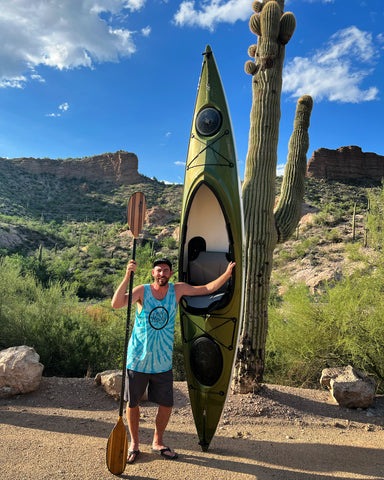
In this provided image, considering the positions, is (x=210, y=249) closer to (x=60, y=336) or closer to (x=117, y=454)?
(x=117, y=454)

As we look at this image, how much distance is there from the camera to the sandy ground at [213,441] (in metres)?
2.97

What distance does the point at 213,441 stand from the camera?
12.3ft

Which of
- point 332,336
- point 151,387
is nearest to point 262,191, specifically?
point 332,336

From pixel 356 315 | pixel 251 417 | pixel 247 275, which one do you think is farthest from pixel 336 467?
pixel 356 315

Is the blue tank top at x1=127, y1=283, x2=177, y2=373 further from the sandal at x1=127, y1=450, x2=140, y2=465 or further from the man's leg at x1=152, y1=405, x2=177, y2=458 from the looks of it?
the sandal at x1=127, y1=450, x2=140, y2=465

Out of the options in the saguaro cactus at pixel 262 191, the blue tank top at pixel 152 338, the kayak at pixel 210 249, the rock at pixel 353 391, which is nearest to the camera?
the blue tank top at pixel 152 338

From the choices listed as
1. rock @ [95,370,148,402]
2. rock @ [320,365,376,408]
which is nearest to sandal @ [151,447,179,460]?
rock @ [95,370,148,402]

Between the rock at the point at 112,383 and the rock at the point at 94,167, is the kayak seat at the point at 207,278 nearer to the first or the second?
the rock at the point at 112,383

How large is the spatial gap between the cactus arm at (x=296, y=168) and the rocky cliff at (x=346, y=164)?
38232mm

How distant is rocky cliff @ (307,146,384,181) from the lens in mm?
42812

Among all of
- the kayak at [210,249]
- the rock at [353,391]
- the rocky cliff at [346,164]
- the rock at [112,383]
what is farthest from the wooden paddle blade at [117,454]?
the rocky cliff at [346,164]

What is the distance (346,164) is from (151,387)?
46917 mm

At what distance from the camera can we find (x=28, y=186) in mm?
47594

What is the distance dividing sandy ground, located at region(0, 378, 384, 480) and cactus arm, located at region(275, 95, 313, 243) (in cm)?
281
